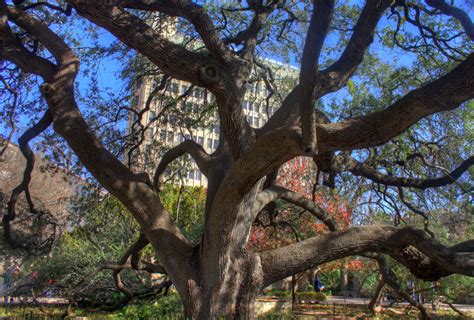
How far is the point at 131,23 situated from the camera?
5703 mm

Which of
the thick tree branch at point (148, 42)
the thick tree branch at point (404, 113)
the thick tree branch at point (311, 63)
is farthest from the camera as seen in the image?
the thick tree branch at point (148, 42)

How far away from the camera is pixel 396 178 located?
823 centimetres

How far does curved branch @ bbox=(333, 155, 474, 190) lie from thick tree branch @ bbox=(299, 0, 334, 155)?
384 centimetres

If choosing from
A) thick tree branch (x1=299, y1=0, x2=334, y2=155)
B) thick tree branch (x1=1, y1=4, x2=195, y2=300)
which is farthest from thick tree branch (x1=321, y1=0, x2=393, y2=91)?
thick tree branch (x1=1, y1=4, x2=195, y2=300)

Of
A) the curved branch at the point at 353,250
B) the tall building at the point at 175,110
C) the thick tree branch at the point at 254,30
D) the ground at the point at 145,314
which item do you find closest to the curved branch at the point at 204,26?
the thick tree branch at the point at 254,30

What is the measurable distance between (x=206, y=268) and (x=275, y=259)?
1.05 metres

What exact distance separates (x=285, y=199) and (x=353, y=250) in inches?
75.2

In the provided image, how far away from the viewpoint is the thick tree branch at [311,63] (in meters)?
3.52

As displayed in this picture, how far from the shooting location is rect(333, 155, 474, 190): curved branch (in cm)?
751

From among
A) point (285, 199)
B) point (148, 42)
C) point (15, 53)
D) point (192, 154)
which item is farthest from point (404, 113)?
point (15, 53)

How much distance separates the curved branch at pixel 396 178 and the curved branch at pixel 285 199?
0.91 m

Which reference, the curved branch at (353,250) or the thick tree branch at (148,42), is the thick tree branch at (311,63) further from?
the curved branch at (353,250)

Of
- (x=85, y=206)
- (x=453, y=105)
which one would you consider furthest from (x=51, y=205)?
(x=453, y=105)

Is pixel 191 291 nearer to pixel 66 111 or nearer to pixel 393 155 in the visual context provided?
pixel 66 111
